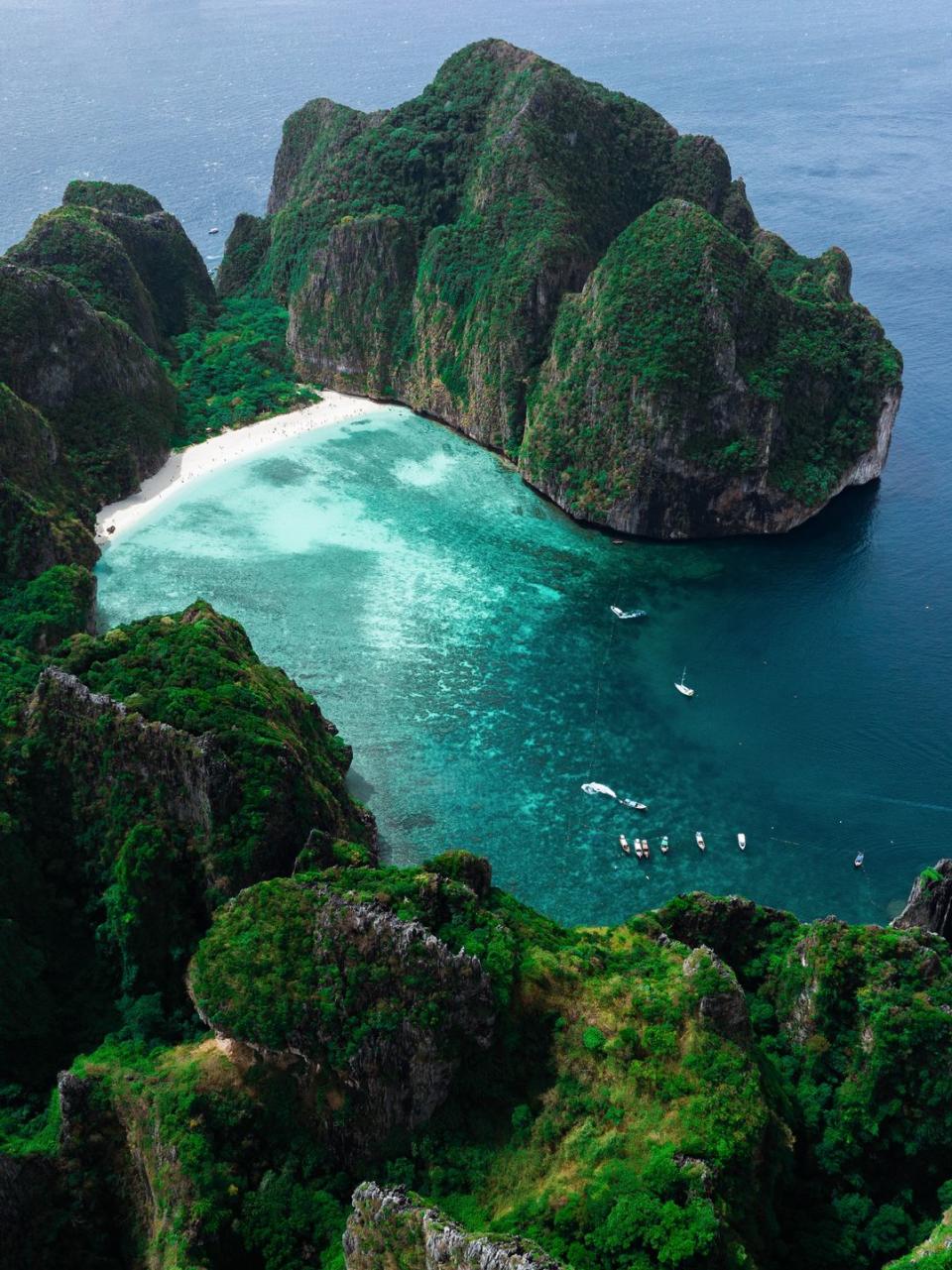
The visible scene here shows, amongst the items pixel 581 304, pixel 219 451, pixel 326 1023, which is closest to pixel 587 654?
pixel 581 304

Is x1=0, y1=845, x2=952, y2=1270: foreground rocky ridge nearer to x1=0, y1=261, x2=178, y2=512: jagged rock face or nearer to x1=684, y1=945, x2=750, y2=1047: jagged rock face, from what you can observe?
x1=684, y1=945, x2=750, y2=1047: jagged rock face

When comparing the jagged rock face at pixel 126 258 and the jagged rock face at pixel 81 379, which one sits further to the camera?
the jagged rock face at pixel 126 258

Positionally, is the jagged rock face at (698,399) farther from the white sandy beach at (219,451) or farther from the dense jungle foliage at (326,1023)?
the dense jungle foliage at (326,1023)

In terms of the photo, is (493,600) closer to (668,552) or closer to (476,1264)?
(668,552)

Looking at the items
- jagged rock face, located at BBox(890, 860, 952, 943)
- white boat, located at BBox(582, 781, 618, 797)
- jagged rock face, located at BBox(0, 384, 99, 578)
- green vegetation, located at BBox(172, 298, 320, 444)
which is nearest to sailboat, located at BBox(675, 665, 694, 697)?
white boat, located at BBox(582, 781, 618, 797)

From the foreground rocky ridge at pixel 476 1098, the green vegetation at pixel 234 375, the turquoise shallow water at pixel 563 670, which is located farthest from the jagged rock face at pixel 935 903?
the green vegetation at pixel 234 375
